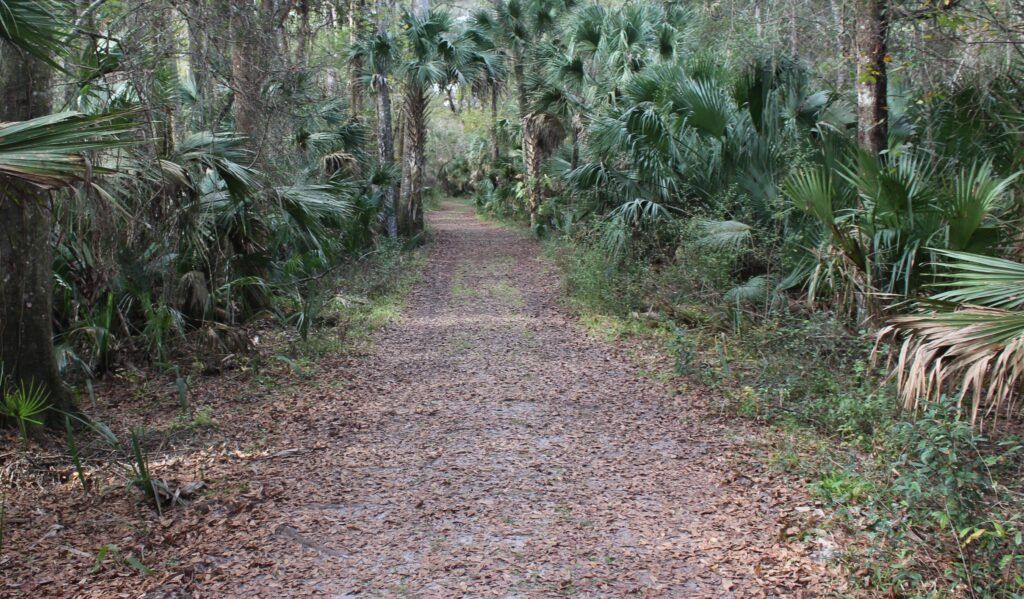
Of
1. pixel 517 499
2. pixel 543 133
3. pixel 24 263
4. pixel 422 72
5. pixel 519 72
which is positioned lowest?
pixel 517 499

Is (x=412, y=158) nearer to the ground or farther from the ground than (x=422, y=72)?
nearer to the ground

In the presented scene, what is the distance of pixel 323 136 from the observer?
14445 mm

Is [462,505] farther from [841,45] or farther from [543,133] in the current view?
[543,133]

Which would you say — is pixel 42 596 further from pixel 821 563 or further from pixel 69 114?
pixel 821 563

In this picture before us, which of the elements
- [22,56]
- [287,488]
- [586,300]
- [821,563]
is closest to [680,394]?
[821,563]

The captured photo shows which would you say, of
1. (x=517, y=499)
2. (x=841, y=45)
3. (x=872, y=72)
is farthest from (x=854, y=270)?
(x=841, y=45)

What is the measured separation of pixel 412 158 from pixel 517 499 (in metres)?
15.4

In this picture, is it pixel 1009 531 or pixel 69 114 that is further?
pixel 69 114

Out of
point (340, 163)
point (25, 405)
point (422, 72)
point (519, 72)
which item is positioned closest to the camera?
point (25, 405)

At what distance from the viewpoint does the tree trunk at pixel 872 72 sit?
6.64m

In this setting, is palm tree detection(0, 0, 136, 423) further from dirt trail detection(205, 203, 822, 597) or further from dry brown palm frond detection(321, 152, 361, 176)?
dry brown palm frond detection(321, 152, 361, 176)

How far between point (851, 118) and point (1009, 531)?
6844 mm

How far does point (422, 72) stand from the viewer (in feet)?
57.0

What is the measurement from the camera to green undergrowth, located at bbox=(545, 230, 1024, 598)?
327 cm
